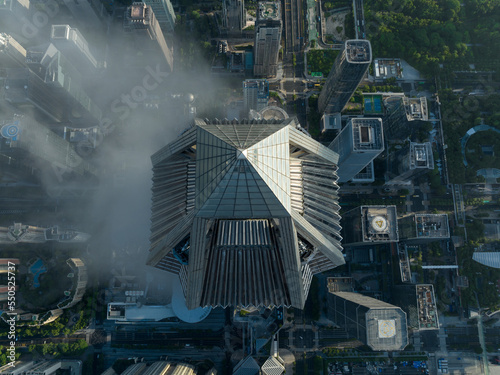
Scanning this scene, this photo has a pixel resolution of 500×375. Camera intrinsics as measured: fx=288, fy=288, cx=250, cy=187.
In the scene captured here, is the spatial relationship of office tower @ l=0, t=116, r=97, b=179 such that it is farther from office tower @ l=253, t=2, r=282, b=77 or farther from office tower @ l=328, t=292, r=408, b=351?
office tower @ l=328, t=292, r=408, b=351

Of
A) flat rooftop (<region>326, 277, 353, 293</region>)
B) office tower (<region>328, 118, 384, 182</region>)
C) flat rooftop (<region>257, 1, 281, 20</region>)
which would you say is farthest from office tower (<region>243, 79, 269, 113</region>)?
flat rooftop (<region>326, 277, 353, 293</region>)

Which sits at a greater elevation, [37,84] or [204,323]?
[37,84]

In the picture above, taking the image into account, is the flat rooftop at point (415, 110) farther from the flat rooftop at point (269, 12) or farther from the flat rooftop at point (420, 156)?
the flat rooftop at point (269, 12)

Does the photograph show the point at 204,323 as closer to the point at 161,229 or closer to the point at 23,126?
the point at 161,229

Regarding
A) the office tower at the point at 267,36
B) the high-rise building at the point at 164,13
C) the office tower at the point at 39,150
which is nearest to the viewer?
the office tower at the point at 39,150

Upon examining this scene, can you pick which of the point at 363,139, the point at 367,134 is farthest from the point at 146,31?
the point at 367,134

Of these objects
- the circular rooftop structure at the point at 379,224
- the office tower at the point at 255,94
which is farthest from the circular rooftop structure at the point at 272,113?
the circular rooftop structure at the point at 379,224

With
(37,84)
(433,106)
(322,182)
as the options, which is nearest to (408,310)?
(322,182)
